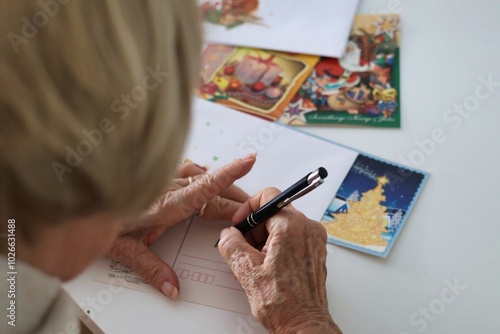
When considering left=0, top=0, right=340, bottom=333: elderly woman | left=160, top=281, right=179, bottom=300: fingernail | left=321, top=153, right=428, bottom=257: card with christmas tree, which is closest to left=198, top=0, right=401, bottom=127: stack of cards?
left=321, top=153, right=428, bottom=257: card with christmas tree

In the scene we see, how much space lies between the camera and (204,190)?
87 cm

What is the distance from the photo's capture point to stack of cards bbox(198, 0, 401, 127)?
1027 millimetres

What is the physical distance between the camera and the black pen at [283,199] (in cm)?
79

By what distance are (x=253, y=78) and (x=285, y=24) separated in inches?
6.8

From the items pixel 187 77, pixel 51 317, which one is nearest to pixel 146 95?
pixel 187 77

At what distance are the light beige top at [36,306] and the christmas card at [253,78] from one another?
47 centimetres

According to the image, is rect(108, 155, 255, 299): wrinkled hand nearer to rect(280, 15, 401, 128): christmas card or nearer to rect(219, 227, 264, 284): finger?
rect(219, 227, 264, 284): finger

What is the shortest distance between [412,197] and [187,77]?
1.76 ft

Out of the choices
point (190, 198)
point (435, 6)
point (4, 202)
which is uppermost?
point (435, 6)

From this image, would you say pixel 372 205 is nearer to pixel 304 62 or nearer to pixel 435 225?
pixel 435 225

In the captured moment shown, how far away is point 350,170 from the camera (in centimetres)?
93

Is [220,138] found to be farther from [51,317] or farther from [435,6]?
[435,6]

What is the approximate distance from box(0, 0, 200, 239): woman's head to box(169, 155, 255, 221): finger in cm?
37

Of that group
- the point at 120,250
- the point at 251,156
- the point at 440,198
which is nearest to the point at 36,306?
the point at 120,250
